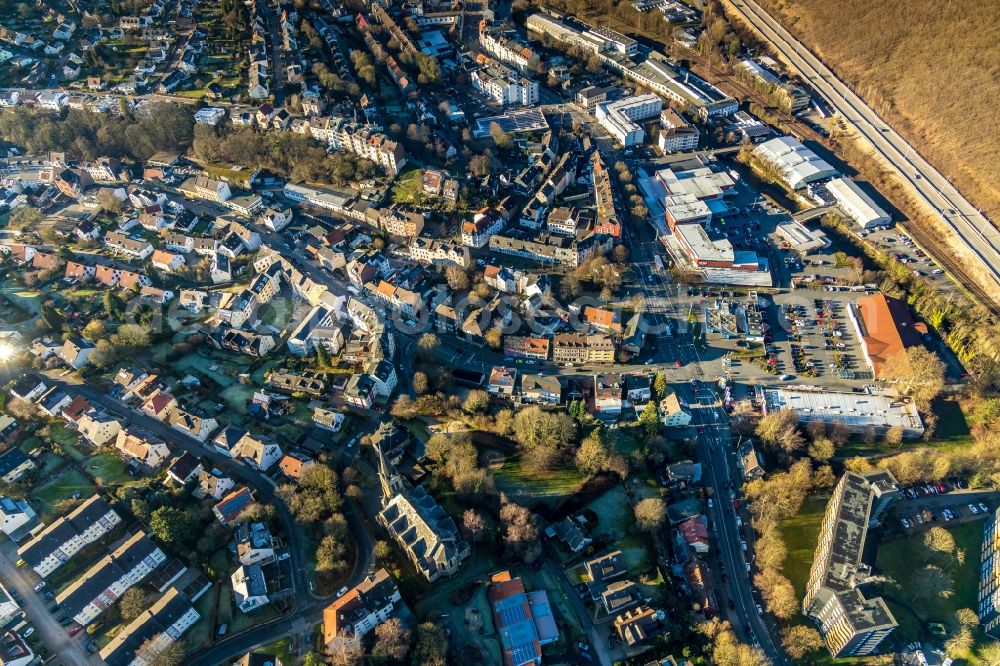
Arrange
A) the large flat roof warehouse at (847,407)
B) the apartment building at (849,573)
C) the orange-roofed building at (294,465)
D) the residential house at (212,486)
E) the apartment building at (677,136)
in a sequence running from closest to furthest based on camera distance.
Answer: the apartment building at (849,573) → the residential house at (212,486) → the orange-roofed building at (294,465) → the large flat roof warehouse at (847,407) → the apartment building at (677,136)

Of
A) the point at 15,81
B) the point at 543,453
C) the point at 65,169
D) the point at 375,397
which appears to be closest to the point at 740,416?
the point at 543,453

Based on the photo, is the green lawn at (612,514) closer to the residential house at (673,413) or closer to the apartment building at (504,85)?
the residential house at (673,413)

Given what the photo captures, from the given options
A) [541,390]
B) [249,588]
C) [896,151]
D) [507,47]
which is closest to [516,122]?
[507,47]

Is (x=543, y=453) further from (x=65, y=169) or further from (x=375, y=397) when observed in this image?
(x=65, y=169)

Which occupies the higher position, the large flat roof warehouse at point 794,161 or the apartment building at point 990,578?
the large flat roof warehouse at point 794,161

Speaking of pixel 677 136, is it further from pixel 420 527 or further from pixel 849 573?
pixel 420 527

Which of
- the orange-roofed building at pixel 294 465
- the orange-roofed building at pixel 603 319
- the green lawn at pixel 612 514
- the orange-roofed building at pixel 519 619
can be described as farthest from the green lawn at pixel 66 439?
the orange-roofed building at pixel 603 319

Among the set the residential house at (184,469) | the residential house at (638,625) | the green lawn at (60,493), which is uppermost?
the residential house at (638,625)
